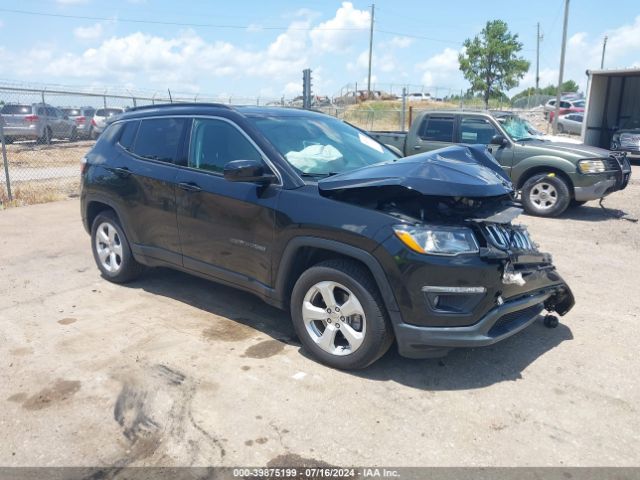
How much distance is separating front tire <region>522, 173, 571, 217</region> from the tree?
1070 inches

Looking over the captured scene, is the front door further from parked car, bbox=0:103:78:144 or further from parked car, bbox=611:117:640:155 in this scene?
parked car, bbox=0:103:78:144

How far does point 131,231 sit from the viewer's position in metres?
5.23

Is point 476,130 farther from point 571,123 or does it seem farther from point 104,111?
point 571,123

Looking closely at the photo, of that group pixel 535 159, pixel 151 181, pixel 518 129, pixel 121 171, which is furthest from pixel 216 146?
pixel 518 129

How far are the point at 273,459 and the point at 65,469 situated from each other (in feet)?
3.49

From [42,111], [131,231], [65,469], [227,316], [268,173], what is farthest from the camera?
[42,111]

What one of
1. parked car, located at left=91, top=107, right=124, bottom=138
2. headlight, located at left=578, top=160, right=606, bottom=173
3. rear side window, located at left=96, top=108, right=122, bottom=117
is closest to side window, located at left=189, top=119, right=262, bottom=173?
headlight, located at left=578, top=160, right=606, bottom=173

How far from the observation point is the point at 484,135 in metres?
9.73

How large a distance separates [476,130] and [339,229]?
7.09 meters

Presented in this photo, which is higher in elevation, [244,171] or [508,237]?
[244,171]

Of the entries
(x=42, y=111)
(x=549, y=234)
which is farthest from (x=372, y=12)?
(x=549, y=234)

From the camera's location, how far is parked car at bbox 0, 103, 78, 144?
2030 centimetres

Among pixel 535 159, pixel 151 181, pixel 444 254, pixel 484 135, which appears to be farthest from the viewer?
pixel 484 135

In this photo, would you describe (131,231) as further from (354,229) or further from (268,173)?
(354,229)
